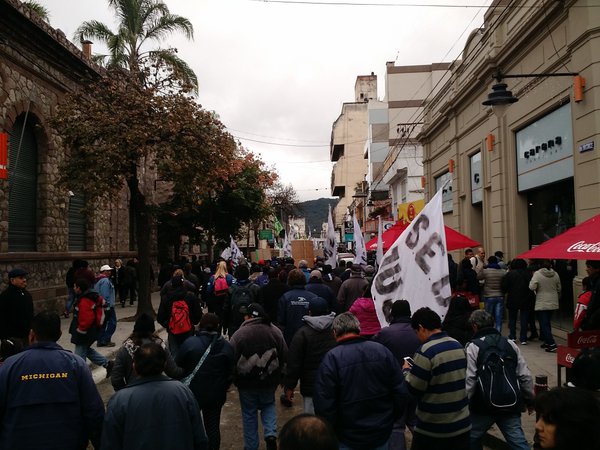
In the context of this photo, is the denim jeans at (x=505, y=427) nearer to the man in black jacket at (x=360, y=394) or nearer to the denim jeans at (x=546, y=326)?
the man in black jacket at (x=360, y=394)

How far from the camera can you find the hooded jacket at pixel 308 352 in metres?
5.52

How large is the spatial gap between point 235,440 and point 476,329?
3292 mm

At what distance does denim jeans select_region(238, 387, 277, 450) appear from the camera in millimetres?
5613

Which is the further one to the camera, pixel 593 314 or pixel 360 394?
pixel 593 314

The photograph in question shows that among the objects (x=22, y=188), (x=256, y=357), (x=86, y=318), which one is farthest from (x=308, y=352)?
(x=22, y=188)

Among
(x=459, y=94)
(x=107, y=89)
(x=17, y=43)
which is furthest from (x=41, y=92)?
(x=459, y=94)

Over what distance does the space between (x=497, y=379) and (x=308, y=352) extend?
1.87 metres

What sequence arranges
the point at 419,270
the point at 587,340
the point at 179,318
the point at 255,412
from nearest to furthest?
the point at 587,340 → the point at 255,412 → the point at 419,270 → the point at 179,318

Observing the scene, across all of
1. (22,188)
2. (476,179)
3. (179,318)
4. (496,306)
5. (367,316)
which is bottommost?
(496,306)

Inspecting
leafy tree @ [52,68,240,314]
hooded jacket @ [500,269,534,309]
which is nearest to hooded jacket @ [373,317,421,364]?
hooded jacket @ [500,269,534,309]

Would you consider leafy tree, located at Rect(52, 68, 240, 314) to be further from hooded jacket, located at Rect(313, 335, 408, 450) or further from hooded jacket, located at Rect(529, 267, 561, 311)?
hooded jacket, located at Rect(313, 335, 408, 450)

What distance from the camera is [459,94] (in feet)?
58.8

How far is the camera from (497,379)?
176 inches

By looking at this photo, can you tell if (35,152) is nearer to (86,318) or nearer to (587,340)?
(86,318)
